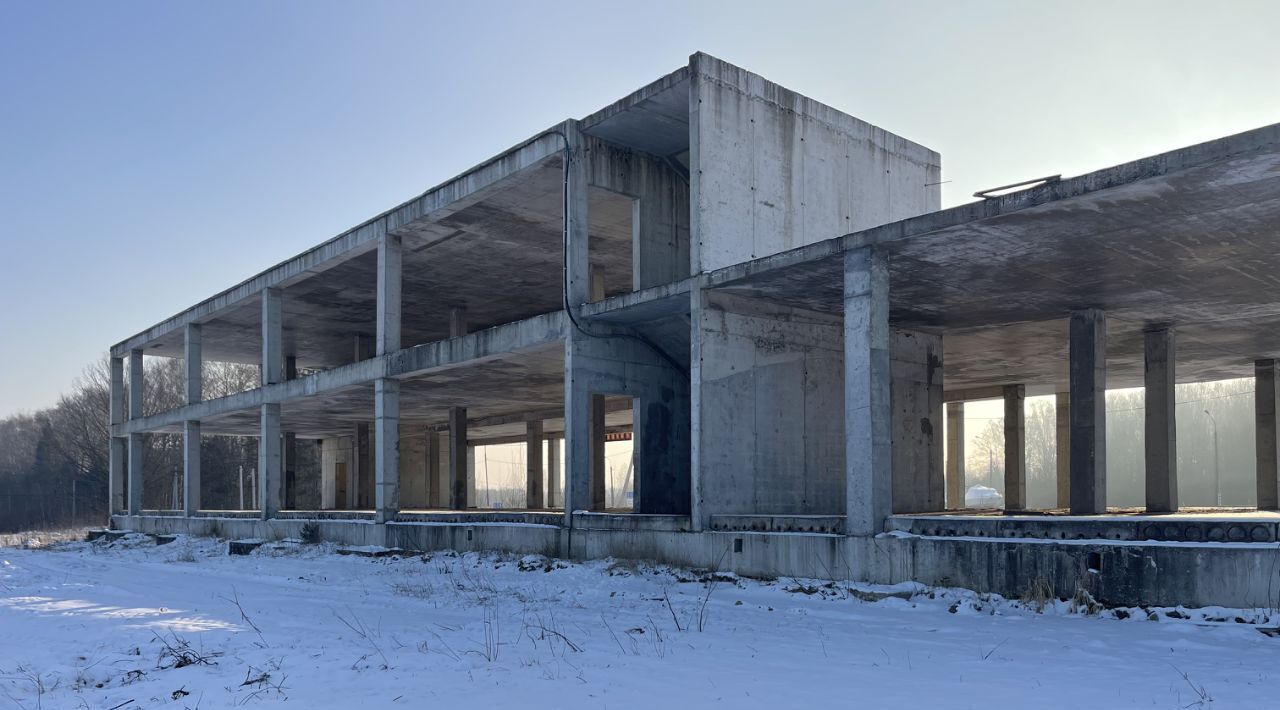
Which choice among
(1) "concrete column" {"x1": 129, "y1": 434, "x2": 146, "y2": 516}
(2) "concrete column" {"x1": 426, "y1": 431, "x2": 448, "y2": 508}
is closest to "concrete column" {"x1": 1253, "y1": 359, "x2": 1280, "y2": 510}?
(2) "concrete column" {"x1": 426, "y1": 431, "x2": 448, "y2": 508}

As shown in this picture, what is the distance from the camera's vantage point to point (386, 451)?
25875mm

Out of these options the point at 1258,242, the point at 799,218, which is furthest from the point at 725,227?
the point at 1258,242

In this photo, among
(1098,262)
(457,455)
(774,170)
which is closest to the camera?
(1098,262)

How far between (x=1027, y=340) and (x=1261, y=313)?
486cm

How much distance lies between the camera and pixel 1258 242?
48.8ft

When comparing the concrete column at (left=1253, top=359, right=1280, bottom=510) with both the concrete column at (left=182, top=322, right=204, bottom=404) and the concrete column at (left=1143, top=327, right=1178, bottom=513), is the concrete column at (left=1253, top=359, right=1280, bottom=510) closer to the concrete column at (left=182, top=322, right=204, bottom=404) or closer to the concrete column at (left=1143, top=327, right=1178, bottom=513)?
the concrete column at (left=1143, top=327, right=1178, bottom=513)

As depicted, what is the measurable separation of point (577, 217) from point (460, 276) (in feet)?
29.6

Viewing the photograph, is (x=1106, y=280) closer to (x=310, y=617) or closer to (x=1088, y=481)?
(x=1088, y=481)

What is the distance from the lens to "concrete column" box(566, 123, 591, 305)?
68.2 ft

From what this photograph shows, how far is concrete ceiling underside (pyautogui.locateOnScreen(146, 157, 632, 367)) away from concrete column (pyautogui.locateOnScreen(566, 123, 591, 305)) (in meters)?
0.52

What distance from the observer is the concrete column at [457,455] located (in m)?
37.4

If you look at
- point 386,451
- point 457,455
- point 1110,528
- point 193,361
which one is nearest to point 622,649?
point 1110,528

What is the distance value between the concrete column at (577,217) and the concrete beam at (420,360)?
670 millimetres

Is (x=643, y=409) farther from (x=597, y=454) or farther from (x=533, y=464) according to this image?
(x=533, y=464)
